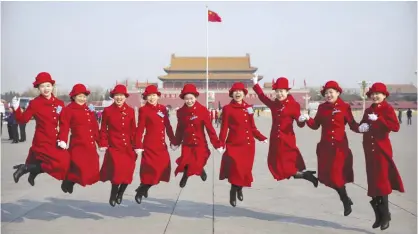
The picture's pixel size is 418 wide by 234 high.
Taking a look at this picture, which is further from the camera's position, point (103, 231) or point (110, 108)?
point (110, 108)

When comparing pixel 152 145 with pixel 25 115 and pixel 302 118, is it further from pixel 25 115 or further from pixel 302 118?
pixel 302 118

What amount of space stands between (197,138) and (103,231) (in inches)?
57.8

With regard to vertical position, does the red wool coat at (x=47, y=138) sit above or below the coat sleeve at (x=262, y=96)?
below

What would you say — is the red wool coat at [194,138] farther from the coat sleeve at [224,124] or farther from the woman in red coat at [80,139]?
the woman in red coat at [80,139]

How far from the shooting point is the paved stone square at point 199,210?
4562mm

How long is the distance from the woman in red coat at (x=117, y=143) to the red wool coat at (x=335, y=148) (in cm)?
208

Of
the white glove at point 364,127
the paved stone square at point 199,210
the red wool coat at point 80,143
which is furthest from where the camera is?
the red wool coat at point 80,143

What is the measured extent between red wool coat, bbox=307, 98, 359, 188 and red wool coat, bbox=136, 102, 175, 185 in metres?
1.71

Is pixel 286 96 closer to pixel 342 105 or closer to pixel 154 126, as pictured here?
pixel 342 105

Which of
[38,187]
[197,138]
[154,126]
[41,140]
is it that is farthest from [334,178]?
[38,187]

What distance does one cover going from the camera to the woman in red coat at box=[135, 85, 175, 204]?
4.93 meters

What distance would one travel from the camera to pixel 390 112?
436cm

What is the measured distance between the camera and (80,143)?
4836 millimetres

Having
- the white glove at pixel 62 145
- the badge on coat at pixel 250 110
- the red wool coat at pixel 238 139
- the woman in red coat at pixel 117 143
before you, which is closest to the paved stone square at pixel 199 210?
the woman in red coat at pixel 117 143
